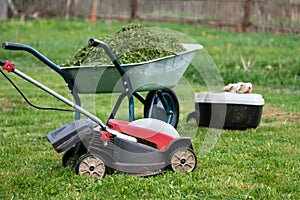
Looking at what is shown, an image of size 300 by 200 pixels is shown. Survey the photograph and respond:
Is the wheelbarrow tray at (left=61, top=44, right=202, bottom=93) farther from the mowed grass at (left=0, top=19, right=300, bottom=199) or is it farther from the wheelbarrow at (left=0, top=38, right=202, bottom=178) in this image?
the mowed grass at (left=0, top=19, right=300, bottom=199)

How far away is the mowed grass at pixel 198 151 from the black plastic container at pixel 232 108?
11 cm

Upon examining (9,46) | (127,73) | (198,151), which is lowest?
(198,151)

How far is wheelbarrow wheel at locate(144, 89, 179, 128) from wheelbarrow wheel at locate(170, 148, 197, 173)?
0.97 m

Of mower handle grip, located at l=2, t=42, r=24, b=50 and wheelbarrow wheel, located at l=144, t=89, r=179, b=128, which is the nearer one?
mower handle grip, located at l=2, t=42, r=24, b=50

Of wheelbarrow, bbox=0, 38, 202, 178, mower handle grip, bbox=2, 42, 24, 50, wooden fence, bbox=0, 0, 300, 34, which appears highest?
mower handle grip, bbox=2, 42, 24, 50

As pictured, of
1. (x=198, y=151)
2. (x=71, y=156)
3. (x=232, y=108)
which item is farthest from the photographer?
(x=232, y=108)

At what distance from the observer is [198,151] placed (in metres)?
5.06

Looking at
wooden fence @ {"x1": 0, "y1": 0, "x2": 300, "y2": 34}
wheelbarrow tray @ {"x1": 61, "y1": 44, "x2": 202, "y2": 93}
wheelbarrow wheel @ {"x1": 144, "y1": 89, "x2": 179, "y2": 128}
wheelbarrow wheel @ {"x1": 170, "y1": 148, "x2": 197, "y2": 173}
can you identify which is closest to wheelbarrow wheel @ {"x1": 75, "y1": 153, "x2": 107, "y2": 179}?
wheelbarrow wheel @ {"x1": 170, "y1": 148, "x2": 197, "y2": 173}

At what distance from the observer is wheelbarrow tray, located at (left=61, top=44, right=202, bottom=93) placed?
14.7ft

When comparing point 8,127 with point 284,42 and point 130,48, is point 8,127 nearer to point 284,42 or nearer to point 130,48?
point 130,48

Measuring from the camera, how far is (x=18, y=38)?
44.0 feet

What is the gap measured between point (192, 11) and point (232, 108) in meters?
10.6

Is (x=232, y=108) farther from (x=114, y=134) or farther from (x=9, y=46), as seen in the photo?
(x=9, y=46)

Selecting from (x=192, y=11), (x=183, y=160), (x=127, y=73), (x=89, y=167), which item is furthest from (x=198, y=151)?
(x=192, y=11)
